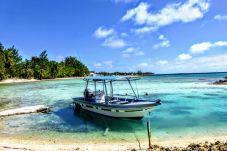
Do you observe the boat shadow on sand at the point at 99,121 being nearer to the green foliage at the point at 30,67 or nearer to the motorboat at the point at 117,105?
the motorboat at the point at 117,105

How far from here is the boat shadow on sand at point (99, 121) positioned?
63.8 ft

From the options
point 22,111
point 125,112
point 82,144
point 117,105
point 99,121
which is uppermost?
point 117,105

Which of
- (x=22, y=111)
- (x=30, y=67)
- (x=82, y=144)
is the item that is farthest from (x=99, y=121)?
(x=30, y=67)

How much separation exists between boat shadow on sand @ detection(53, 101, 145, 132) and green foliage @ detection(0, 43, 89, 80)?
258 ft

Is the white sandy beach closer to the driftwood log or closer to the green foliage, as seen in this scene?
the driftwood log

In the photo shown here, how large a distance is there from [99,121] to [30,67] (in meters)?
103

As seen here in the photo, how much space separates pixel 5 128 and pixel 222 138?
1477cm

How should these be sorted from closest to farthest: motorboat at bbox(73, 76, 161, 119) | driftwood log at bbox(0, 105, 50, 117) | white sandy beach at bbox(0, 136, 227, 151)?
white sandy beach at bbox(0, 136, 227, 151)
motorboat at bbox(73, 76, 161, 119)
driftwood log at bbox(0, 105, 50, 117)

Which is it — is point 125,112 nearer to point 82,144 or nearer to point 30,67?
point 82,144

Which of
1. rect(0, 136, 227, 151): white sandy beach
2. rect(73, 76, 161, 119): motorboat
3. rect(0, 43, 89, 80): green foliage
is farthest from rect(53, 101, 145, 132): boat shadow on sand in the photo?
rect(0, 43, 89, 80): green foliage

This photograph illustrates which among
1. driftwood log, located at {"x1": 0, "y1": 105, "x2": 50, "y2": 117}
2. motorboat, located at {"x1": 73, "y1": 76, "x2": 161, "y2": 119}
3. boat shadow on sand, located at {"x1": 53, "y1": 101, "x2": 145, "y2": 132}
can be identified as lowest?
boat shadow on sand, located at {"x1": 53, "y1": 101, "x2": 145, "y2": 132}

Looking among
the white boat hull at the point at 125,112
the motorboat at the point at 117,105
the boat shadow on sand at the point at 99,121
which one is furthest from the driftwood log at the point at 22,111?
the white boat hull at the point at 125,112

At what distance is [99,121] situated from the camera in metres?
21.7

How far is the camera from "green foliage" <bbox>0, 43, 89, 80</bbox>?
→ 100650mm
